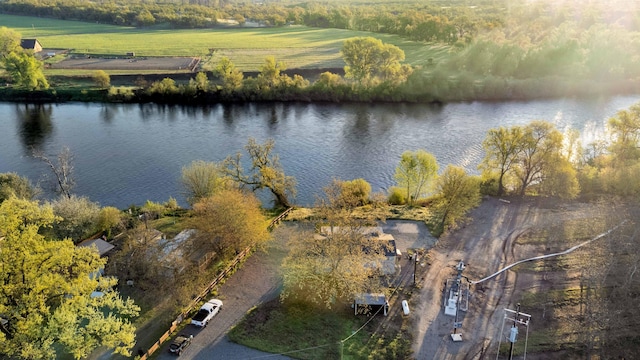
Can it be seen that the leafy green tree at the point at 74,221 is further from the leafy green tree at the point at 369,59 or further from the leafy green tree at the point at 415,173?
the leafy green tree at the point at 369,59

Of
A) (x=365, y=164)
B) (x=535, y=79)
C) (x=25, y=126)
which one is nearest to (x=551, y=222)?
(x=365, y=164)

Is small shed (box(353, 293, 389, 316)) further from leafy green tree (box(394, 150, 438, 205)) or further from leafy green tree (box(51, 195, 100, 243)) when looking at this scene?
leafy green tree (box(51, 195, 100, 243))

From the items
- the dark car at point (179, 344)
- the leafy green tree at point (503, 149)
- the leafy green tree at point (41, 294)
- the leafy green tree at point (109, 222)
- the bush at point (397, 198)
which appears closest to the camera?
the leafy green tree at point (41, 294)

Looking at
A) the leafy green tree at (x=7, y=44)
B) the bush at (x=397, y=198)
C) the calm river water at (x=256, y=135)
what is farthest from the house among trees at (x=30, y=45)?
the bush at (x=397, y=198)

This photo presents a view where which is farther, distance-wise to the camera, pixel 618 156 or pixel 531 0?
pixel 531 0

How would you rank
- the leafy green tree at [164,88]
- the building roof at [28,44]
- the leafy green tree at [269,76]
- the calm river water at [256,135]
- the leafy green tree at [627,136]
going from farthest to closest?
1. the building roof at [28,44]
2. the leafy green tree at [269,76]
3. the leafy green tree at [164,88]
4. the calm river water at [256,135]
5. the leafy green tree at [627,136]

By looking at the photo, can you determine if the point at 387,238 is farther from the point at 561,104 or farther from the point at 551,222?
the point at 561,104
